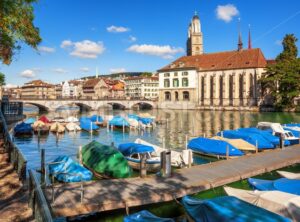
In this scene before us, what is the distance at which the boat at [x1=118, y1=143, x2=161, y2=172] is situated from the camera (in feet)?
73.6

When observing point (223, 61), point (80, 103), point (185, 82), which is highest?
point (223, 61)

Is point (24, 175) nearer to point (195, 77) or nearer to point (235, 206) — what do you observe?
point (235, 206)

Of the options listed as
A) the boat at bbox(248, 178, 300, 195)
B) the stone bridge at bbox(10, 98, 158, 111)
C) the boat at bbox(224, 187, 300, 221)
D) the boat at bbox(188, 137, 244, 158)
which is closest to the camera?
the boat at bbox(224, 187, 300, 221)

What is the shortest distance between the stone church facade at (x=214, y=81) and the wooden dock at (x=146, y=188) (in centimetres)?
8322

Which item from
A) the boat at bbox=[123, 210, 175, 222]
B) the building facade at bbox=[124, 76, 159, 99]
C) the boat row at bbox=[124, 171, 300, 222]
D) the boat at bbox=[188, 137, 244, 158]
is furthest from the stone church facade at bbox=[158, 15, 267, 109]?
the boat at bbox=[123, 210, 175, 222]

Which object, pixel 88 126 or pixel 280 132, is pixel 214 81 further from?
pixel 280 132

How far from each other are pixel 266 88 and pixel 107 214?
9184cm

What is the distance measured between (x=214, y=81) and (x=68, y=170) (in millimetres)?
97234

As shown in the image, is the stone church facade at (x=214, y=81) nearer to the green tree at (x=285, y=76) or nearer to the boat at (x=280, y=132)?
the green tree at (x=285, y=76)

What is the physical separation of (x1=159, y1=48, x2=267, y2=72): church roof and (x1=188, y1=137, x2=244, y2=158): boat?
79063 mm

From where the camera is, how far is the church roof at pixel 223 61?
4114 inches

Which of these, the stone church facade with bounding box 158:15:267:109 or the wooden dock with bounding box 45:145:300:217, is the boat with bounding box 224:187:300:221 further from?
the stone church facade with bounding box 158:15:267:109

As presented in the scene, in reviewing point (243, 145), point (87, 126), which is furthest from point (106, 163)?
point (87, 126)

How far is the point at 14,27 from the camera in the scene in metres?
13.1
